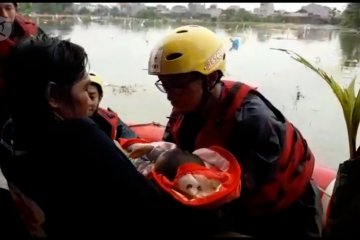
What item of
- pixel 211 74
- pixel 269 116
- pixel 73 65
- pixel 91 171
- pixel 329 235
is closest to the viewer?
pixel 91 171

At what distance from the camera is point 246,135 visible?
53.5 inches

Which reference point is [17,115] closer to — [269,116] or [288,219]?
[269,116]

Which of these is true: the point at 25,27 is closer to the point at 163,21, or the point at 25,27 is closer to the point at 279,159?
the point at 163,21

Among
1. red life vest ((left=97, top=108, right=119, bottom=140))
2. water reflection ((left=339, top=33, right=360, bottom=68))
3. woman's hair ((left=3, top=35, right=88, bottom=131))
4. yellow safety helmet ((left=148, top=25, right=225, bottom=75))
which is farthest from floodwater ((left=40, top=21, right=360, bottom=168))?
woman's hair ((left=3, top=35, right=88, bottom=131))

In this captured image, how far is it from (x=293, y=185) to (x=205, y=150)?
0.33 meters

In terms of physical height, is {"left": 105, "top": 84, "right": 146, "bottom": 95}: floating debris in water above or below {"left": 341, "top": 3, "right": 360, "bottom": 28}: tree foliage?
below

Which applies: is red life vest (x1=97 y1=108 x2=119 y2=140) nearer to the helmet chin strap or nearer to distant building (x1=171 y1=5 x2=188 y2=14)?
distant building (x1=171 y1=5 x2=188 y2=14)

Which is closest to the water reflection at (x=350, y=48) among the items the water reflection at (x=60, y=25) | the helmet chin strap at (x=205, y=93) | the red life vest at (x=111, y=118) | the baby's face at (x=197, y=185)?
the helmet chin strap at (x=205, y=93)

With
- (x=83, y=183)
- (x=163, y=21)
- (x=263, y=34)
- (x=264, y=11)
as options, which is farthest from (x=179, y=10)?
(x=83, y=183)

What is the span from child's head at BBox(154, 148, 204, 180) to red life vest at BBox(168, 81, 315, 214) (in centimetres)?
15

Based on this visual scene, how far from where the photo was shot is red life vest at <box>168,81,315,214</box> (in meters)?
1.39

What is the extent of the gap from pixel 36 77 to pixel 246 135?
0.66 metres

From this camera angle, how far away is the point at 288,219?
1.47 metres

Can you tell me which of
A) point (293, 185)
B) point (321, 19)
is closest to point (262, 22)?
point (321, 19)
